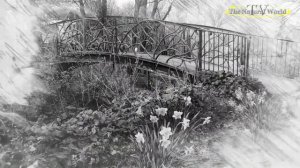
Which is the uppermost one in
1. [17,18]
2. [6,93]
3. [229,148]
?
[17,18]

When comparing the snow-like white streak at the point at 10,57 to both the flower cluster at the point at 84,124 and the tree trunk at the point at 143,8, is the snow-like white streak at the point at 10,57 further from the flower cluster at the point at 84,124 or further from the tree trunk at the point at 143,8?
the tree trunk at the point at 143,8

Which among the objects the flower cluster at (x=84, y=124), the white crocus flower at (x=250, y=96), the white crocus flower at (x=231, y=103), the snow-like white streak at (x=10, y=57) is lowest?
the white crocus flower at (x=231, y=103)

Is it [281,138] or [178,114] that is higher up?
[178,114]

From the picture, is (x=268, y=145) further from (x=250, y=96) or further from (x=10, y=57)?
(x=10, y=57)

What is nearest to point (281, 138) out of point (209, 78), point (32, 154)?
point (209, 78)

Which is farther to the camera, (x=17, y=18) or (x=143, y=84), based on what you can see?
(x=143, y=84)

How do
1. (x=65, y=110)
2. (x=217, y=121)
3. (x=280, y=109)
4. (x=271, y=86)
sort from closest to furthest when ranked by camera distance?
(x=280, y=109) → (x=217, y=121) → (x=65, y=110) → (x=271, y=86)

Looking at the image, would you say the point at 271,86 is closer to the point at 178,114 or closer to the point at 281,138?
the point at 281,138

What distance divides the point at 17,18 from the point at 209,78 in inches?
131

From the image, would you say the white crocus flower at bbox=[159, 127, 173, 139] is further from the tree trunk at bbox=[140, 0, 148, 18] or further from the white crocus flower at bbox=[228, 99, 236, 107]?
the tree trunk at bbox=[140, 0, 148, 18]

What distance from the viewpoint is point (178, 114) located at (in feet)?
11.9

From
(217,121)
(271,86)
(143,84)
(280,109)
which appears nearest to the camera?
(280,109)

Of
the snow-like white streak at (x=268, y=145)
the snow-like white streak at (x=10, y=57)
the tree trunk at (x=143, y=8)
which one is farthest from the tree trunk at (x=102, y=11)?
the snow-like white streak at (x=268, y=145)

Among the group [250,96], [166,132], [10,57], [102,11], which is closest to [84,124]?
[166,132]
